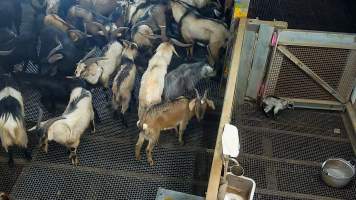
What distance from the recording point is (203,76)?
6.67 m

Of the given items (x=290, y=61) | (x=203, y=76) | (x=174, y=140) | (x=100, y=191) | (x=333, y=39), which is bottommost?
(x=100, y=191)

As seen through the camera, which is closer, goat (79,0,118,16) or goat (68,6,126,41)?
goat (68,6,126,41)

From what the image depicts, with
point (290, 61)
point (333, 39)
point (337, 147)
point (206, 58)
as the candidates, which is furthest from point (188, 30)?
point (337, 147)

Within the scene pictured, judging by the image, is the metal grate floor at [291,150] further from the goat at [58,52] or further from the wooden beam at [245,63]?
the goat at [58,52]

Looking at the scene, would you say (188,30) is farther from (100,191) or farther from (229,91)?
(100,191)

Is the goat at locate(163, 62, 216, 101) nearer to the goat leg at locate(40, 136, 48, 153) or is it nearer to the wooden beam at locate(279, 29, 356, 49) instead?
the wooden beam at locate(279, 29, 356, 49)

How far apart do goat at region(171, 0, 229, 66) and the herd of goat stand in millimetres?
16

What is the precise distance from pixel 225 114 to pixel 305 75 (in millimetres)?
2339

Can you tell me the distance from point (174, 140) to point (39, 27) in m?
3.46

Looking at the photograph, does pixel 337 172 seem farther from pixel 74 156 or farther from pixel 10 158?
pixel 10 158

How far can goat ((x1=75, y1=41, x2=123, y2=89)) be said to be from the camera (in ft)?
20.4

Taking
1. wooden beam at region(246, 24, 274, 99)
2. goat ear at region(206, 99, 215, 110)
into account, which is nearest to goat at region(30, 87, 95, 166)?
goat ear at region(206, 99, 215, 110)

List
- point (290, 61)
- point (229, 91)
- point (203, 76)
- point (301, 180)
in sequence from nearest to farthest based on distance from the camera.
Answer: point (229, 91) < point (301, 180) < point (290, 61) < point (203, 76)

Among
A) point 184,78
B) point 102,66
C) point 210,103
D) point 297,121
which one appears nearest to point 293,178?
point 297,121
